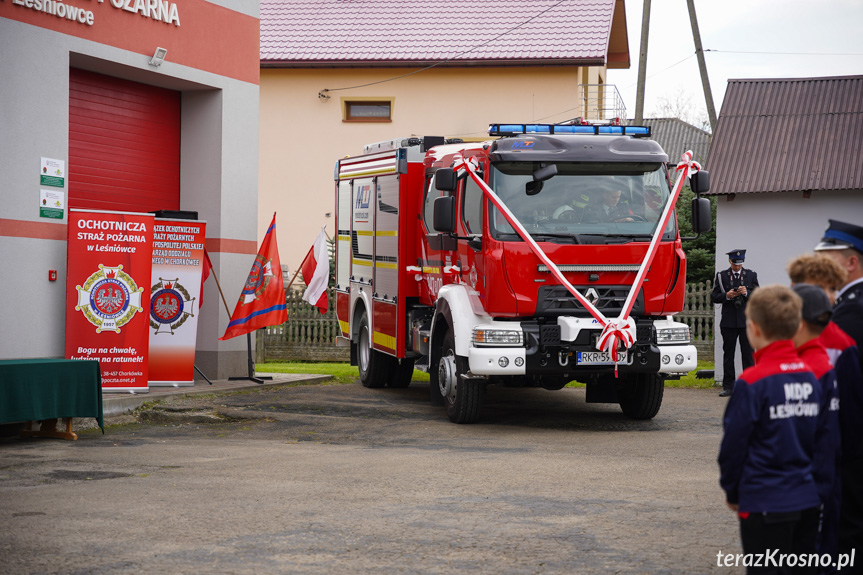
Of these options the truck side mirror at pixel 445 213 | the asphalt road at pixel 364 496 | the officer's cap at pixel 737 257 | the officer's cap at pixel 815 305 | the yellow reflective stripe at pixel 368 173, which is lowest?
the asphalt road at pixel 364 496

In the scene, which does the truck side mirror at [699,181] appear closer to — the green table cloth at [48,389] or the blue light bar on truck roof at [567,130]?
the blue light bar on truck roof at [567,130]

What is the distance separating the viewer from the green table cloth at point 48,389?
10.4 m

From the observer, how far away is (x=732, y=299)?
15.5 metres

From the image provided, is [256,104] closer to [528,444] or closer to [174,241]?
[174,241]

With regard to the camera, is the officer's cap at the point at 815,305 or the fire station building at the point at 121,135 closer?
the officer's cap at the point at 815,305

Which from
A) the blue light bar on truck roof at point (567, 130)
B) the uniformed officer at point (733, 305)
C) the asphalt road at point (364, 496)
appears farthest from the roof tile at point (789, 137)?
the asphalt road at point (364, 496)

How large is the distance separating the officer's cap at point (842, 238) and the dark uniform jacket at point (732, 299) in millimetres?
10915

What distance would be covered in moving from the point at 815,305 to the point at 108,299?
33.3 feet

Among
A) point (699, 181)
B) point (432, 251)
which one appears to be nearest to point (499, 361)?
point (432, 251)

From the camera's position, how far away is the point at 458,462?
9.45 metres

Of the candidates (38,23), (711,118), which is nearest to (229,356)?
(38,23)

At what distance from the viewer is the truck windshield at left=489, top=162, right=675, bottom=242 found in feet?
38.1

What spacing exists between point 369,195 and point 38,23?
15.8 feet

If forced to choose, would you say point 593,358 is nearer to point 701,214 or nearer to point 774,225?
point 701,214
